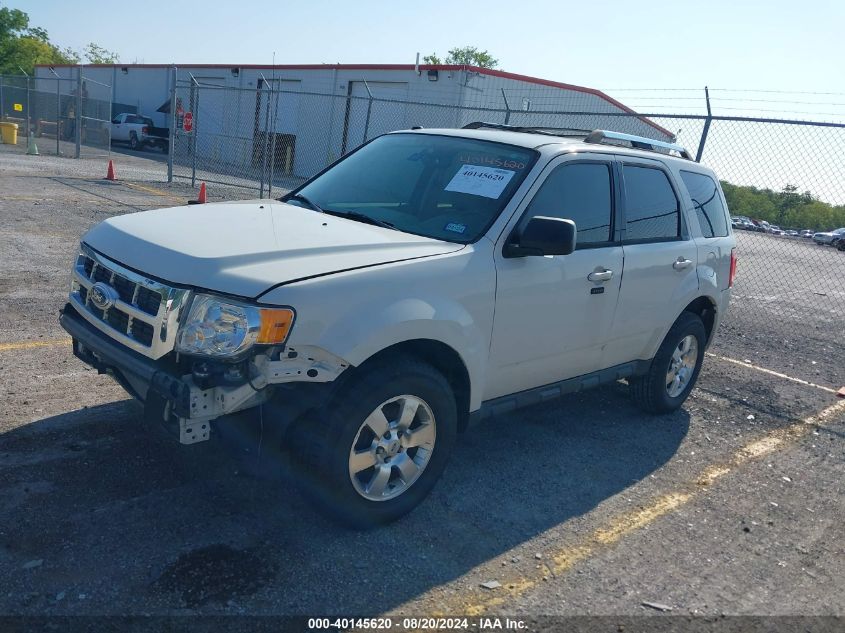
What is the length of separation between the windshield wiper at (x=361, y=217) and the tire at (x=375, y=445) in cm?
95

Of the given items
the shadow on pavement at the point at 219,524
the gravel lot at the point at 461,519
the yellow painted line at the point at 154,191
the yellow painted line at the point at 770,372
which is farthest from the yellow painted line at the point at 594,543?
the yellow painted line at the point at 154,191

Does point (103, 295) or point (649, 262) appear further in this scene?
point (649, 262)

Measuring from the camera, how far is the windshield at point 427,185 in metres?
4.21

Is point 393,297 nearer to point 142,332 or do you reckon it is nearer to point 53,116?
point 142,332

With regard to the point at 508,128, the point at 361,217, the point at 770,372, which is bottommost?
the point at 770,372

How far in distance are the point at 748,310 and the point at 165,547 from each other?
9.70m

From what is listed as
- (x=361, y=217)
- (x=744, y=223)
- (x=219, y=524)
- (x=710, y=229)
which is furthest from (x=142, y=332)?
(x=744, y=223)

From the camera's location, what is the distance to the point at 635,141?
560 centimetres

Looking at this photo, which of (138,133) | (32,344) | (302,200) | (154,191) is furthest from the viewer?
(138,133)

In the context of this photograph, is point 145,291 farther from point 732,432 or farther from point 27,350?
point 732,432

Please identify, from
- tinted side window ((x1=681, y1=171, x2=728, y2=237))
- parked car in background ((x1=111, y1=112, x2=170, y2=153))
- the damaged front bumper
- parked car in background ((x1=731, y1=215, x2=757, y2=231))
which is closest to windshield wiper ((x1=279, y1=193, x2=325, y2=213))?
the damaged front bumper

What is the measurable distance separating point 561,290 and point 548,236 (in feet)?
1.86

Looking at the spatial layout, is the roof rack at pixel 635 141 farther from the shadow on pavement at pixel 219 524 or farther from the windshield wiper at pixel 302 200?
the shadow on pavement at pixel 219 524

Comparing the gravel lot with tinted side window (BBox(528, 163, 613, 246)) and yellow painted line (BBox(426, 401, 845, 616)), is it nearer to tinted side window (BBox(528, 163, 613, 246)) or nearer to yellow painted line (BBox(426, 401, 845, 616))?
yellow painted line (BBox(426, 401, 845, 616))
